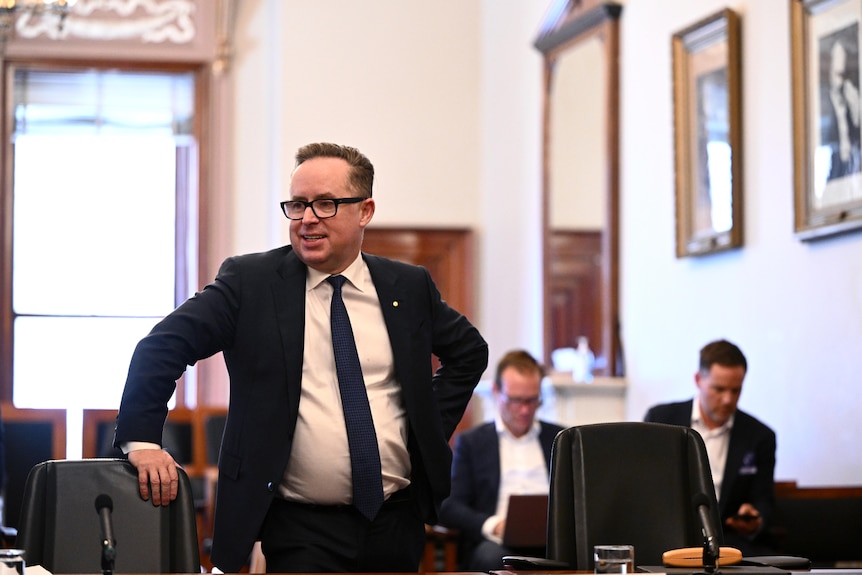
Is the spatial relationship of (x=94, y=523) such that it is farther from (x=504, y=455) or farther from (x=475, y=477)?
(x=504, y=455)

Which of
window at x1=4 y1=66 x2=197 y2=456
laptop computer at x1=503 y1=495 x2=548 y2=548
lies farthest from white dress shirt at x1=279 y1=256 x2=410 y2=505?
window at x1=4 y1=66 x2=197 y2=456

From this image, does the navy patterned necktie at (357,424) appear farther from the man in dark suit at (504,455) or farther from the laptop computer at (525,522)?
the man in dark suit at (504,455)

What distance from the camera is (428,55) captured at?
8.94 meters

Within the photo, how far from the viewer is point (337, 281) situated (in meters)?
2.87

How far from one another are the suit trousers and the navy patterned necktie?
0.05m

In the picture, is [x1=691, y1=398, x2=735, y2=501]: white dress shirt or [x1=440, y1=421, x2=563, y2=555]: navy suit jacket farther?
[x1=440, y1=421, x2=563, y2=555]: navy suit jacket

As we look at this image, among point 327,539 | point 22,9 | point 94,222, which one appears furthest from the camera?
point 94,222

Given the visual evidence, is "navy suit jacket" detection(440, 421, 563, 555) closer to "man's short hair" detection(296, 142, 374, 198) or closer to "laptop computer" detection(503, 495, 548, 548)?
"laptop computer" detection(503, 495, 548, 548)

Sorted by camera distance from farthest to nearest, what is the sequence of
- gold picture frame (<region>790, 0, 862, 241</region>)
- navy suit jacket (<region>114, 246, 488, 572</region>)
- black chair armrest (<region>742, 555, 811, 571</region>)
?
1. gold picture frame (<region>790, 0, 862, 241</region>)
2. navy suit jacket (<region>114, 246, 488, 572</region>)
3. black chair armrest (<region>742, 555, 811, 571</region>)

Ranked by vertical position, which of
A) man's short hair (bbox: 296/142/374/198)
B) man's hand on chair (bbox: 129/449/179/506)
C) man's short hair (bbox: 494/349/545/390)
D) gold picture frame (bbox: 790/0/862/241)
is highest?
gold picture frame (bbox: 790/0/862/241)

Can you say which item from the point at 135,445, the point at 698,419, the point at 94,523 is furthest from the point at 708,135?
the point at 94,523

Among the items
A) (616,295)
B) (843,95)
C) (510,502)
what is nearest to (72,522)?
(510,502)

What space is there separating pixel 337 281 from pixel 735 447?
2.30m

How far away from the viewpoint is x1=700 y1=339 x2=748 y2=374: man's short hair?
4641mm
